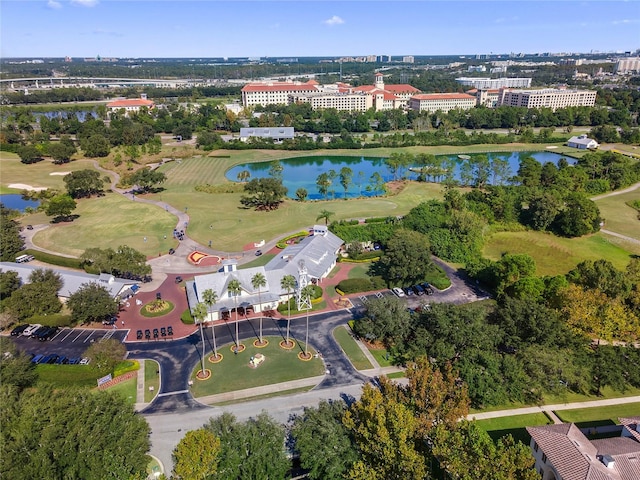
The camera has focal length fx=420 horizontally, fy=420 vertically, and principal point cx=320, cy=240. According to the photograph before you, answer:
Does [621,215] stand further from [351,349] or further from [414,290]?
[351,349]

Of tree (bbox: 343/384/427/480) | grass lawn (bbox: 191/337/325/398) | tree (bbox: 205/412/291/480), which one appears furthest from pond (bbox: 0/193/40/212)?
tree (bbox: 343/384/427/480)

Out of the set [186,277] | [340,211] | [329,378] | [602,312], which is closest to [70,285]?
[186,277]

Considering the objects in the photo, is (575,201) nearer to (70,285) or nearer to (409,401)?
(409,401)

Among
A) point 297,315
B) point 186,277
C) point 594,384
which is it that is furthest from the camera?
point 186,277

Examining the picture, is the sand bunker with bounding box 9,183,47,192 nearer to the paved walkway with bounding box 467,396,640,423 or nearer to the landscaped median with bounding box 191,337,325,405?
the landscaped median with bounding box 191,337,325,405


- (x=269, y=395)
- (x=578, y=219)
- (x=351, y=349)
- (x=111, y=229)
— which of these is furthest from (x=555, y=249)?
(x=111, y=229)

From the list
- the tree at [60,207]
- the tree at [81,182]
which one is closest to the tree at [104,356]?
the tree at [60,207]

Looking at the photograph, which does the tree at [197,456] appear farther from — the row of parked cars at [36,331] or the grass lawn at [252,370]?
the row of parked cars at [36,331]
